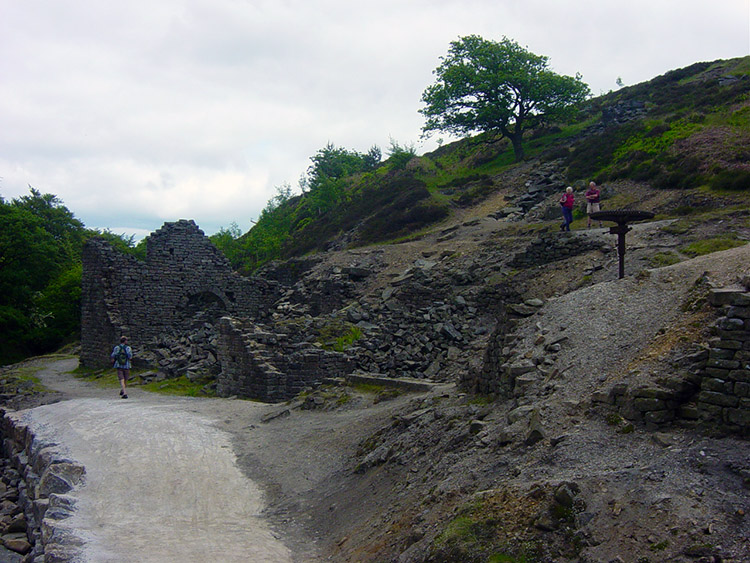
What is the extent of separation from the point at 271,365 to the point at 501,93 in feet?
122

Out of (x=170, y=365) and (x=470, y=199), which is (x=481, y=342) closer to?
(x=170, y=365)

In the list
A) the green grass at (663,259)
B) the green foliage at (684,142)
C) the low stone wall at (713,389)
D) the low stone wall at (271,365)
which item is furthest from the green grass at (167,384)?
the green foliage at (684,142)

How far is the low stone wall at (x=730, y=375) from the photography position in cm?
576

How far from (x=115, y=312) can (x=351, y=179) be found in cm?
3663

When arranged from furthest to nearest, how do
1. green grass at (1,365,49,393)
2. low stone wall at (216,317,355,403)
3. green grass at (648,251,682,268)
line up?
green grass at (1,365,49,393) < low stone wall at (216,317,355,403) < green grass at (648,251,682,268)

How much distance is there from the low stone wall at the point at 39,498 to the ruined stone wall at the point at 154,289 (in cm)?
1049

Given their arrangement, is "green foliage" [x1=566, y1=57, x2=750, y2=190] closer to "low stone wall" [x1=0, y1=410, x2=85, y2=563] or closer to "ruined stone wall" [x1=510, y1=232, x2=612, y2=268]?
"ruined stone wall" [x1=510, y1=232, x2=612, y2=268]

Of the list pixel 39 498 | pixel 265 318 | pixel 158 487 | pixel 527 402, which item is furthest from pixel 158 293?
pixel 527 402

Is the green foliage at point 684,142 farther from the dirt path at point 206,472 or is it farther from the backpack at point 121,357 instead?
the backpack at point 121,357

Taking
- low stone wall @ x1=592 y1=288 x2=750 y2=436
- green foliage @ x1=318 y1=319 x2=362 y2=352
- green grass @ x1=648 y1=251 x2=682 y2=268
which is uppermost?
green grass @ x1=648 y1=251 x2=682 y2=268

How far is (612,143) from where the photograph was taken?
36.2 meters

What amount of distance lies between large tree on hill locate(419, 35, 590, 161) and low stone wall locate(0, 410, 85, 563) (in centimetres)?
3950

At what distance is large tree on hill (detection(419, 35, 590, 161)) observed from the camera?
47562 millimetres

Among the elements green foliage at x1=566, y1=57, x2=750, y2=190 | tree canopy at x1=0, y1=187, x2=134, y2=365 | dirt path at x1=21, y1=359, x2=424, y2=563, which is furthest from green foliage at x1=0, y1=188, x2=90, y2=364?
green foliage at x1=566, y1=57, x2=750, y2=190
